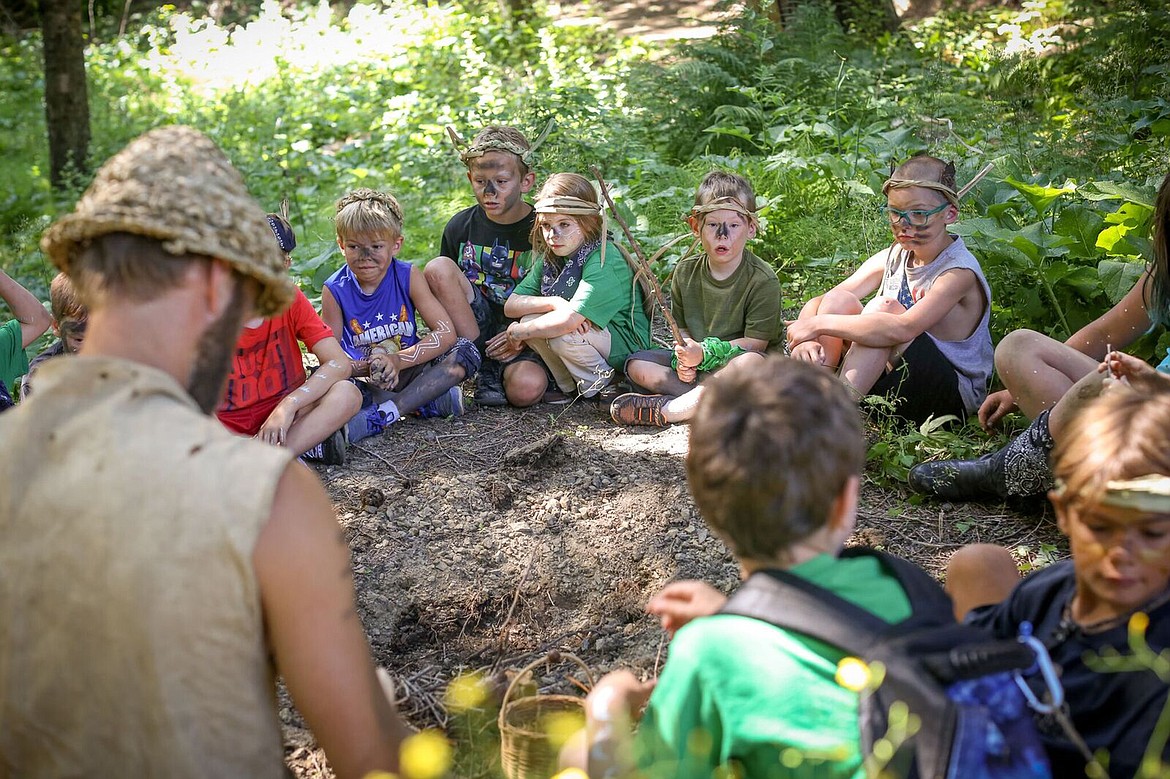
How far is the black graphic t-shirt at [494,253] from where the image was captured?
540cm

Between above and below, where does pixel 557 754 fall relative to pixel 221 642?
below

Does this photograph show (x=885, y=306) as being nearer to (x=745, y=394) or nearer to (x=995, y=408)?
(x=995, y=408)

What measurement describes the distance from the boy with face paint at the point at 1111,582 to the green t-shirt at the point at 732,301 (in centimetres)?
293

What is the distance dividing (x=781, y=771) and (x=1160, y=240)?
2420 mm

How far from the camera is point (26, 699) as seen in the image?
1.54 metres

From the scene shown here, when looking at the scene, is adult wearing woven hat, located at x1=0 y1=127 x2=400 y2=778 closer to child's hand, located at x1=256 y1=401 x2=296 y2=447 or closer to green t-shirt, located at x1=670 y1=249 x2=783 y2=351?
child's hand, located at x1=256 y1=401 x2=296 y2=447

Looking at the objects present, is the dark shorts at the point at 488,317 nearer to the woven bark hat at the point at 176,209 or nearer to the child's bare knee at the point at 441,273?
the child's bare knee at the point at 441,273

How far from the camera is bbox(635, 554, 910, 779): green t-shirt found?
1.52 meters

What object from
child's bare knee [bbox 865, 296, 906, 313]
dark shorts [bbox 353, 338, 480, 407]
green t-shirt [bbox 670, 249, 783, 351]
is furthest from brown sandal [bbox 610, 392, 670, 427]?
child's bare knee [bbox 865, 296, 906, 313]

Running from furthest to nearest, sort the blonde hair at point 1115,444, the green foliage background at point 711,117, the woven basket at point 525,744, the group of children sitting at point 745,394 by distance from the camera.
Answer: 1. the green foliage background at point 711,117
2. the woven basket at point 525,744
3. the blonde hair at point 1115,444
4. the group of children sitting at point 745,394

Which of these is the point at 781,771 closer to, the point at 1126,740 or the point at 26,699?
the point at 1126,740

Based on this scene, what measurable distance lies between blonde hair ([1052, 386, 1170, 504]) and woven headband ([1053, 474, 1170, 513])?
1 cm

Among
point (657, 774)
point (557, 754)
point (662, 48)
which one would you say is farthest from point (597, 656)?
point (662, 48)

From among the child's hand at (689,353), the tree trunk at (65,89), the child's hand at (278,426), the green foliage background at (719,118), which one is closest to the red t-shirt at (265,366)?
the child's hand at (278,426)
